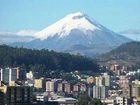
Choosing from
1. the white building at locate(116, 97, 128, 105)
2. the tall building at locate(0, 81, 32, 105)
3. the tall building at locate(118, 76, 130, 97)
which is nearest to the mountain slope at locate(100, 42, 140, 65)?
the tall building at locate(118, 76, 130, 97)

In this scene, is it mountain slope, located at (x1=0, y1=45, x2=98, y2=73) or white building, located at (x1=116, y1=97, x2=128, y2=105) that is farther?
mountain slope, located at (x1=0, y1=45, x2=98, y2=73)

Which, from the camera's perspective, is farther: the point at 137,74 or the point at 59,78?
the point at 137,74

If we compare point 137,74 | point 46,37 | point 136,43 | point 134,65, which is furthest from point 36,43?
point 137,74

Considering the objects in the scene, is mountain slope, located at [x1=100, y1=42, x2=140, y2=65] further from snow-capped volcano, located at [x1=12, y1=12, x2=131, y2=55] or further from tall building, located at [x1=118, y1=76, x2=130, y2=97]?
snow-capped volcano, located at [x1=12, y1=12, x2=131, y2=55]

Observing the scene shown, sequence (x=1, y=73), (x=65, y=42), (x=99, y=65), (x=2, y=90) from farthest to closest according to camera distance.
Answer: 1. (x=65, y=42)
2. (x=99, y=65)
3. (x=1, y=73)
4. (x=2, y=90)

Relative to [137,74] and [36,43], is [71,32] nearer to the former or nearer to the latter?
[36,43]

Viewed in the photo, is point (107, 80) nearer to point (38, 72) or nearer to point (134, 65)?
point (38, 72)

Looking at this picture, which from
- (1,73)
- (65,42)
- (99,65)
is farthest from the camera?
(65,42)

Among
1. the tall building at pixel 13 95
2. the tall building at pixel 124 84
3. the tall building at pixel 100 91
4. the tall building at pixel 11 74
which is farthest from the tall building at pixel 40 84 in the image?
the tall building at pixel 13 95
